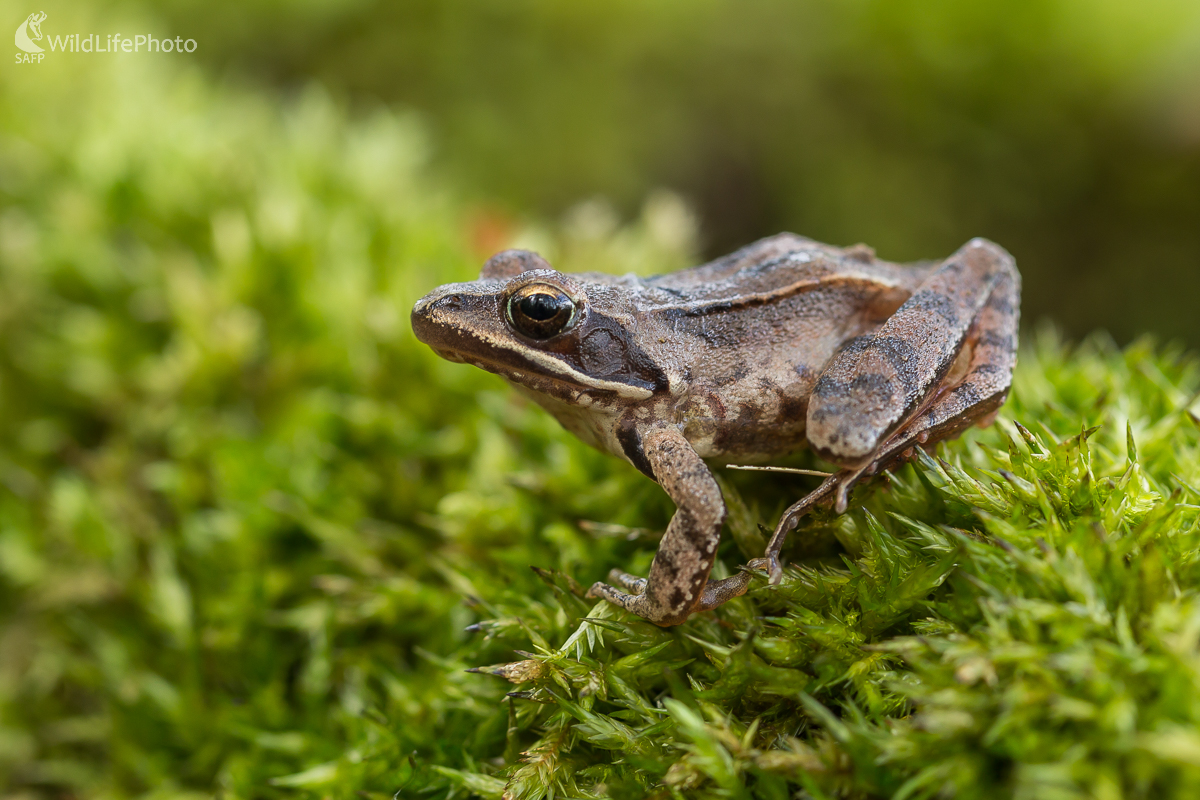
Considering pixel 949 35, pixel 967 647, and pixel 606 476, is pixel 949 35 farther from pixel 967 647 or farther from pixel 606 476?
pixel 967 647

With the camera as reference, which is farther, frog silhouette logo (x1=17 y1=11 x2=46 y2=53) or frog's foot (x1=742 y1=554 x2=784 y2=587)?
frog silhouette logo (x1=17 y1=11 x2=46 y2=53)

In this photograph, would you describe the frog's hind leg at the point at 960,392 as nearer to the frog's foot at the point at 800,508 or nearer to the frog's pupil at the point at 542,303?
the frog's foot at the point at 800,508

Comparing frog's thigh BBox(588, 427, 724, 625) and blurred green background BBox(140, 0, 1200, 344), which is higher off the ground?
blurred green background BBox(140, 0, 1200, 344)

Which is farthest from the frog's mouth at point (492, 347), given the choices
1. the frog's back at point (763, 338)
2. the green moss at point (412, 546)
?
the green moss at point (412, 546)
